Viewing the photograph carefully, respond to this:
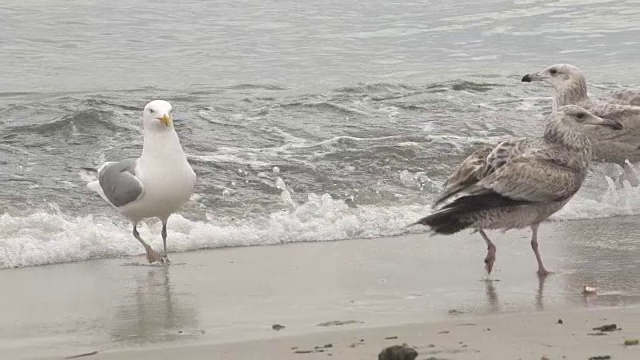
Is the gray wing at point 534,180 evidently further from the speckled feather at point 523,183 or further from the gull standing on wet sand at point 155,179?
the gull standing on wet sand at point 155,179

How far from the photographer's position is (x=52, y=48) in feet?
62.4

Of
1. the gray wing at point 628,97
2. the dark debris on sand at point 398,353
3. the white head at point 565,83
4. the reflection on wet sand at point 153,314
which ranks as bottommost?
the reflection on wet sand at point 153,314

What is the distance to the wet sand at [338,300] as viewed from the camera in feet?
19.4

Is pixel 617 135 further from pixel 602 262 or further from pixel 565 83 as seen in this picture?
pixel 602 262

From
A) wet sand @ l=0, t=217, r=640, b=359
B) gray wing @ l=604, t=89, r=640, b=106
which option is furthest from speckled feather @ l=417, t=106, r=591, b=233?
gray wing @ l=604, t=89, r=640, b=106

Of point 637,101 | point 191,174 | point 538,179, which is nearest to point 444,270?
point 538,179

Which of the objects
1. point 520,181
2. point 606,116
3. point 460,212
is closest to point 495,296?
point 460,212

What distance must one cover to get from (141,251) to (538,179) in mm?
2748

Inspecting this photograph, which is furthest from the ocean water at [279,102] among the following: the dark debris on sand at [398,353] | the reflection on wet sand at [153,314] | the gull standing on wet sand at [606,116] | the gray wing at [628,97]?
the dark debris on sand at [398,353]

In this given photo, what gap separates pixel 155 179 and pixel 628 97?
15.4ft

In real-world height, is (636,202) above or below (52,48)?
below

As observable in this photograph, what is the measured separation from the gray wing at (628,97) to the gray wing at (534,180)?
3479mm

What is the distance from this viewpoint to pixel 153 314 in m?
6.86

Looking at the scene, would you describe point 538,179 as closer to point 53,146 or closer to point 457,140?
point 457,140
